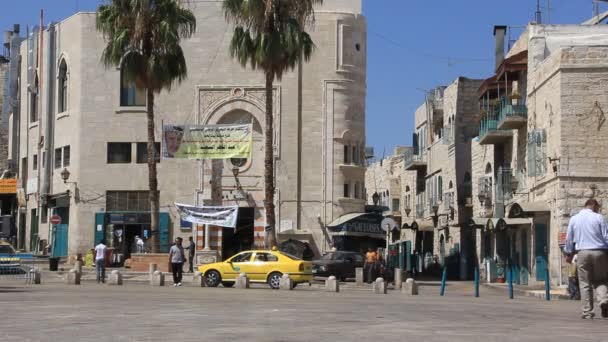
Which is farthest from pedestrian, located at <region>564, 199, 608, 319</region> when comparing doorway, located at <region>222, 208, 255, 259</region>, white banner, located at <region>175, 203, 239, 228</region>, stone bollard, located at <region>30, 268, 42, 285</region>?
doorway, located at <region>222, 208, 255, 259</region>

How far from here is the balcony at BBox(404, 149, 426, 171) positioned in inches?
2462

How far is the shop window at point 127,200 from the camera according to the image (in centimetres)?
5197

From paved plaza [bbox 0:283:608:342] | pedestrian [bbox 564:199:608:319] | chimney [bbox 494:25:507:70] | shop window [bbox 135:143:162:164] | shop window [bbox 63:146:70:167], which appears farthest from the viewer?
shop window [bbox 63:146:70:167]

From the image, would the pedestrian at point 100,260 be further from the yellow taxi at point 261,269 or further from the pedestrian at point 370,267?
the pedestrian at point 370,267

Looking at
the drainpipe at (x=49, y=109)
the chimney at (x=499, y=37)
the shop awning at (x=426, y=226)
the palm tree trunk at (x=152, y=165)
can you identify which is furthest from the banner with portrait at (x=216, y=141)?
the shop awning at (x=426, y=226)

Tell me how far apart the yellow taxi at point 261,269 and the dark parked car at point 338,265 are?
6.89 m

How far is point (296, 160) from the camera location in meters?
51.1

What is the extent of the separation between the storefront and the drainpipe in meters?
16.3

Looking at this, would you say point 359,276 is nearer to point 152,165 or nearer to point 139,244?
point 152,165

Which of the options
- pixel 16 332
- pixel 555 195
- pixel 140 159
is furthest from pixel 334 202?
pixel 16 332

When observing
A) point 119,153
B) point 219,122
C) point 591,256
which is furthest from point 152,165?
point 591,256

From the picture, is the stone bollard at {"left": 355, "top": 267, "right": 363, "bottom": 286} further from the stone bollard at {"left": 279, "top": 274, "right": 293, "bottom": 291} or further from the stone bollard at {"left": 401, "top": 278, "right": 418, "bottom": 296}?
the stone bollard at {"left": 401, "top": 278, "right": 418, "bottom": 296}

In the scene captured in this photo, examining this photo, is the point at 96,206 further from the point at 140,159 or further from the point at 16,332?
the point at 16,332

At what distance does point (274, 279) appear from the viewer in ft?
110
